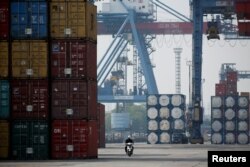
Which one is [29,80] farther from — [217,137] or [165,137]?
[217,137]

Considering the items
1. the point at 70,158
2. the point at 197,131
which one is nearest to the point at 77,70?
the point at 70,158

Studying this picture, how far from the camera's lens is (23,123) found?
4703 cm

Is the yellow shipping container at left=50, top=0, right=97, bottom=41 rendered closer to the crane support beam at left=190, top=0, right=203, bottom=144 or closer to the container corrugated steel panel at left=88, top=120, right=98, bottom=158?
the container corrugated steel panel at left=88, top=120, right=98, bottom=158

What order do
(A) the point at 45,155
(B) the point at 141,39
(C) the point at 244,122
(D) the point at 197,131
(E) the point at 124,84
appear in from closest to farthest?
1. (A) the point at 45,155
2. (D) the point at 197,131
3. (C) the point at 244,122
4. (B) the point at 141,39
5. (E) the point at 124,84

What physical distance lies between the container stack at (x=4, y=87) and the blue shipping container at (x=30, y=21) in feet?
1.56

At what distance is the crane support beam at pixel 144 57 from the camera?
162 meters

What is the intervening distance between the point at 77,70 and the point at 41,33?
3021 millimetres

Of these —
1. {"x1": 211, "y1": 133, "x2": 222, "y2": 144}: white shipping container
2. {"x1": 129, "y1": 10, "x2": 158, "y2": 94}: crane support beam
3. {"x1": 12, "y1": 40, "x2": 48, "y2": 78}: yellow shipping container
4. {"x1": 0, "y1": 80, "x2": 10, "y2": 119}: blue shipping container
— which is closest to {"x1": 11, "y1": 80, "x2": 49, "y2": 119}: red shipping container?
{"x1": 0, "y1": 80, "x2": 10, "y2": 119}: blue shipping container

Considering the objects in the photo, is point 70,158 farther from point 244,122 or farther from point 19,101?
point 244,122

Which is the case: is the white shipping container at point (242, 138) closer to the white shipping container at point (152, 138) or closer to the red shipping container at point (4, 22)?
the white shipping container at point (152, 138)

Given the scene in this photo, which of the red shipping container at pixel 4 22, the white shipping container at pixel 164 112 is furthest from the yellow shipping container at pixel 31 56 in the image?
the white shipping container at pixel 164 112

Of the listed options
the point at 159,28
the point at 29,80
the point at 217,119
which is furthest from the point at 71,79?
the point at 159,28

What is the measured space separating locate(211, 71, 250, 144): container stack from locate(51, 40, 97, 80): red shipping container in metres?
63.4

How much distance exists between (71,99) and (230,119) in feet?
212
